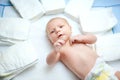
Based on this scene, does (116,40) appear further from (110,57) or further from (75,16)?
(75,16)

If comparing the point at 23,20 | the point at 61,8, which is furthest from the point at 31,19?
the point at 61,8

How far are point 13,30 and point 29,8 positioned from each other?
0.21 meters

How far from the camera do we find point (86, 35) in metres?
1.25

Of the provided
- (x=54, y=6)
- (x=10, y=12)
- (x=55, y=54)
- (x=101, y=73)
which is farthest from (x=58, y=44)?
(x=10, y=12)

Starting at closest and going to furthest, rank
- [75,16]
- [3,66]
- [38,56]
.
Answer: [3,66] → [38,56] → [75,16]

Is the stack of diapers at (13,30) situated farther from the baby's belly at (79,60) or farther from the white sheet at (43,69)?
the baby's belly at (79,60)

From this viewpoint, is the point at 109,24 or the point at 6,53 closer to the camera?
the point at 6,53

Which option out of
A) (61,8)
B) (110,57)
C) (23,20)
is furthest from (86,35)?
(23,20)

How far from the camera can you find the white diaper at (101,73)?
1.10 metres

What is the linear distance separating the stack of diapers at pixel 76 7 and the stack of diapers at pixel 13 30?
0.29m

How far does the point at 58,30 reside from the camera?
4.04 ft

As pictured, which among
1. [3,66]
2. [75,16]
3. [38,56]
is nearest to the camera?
[3,66]

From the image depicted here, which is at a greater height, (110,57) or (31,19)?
(31,19)

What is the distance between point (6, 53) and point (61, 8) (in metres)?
0.49
